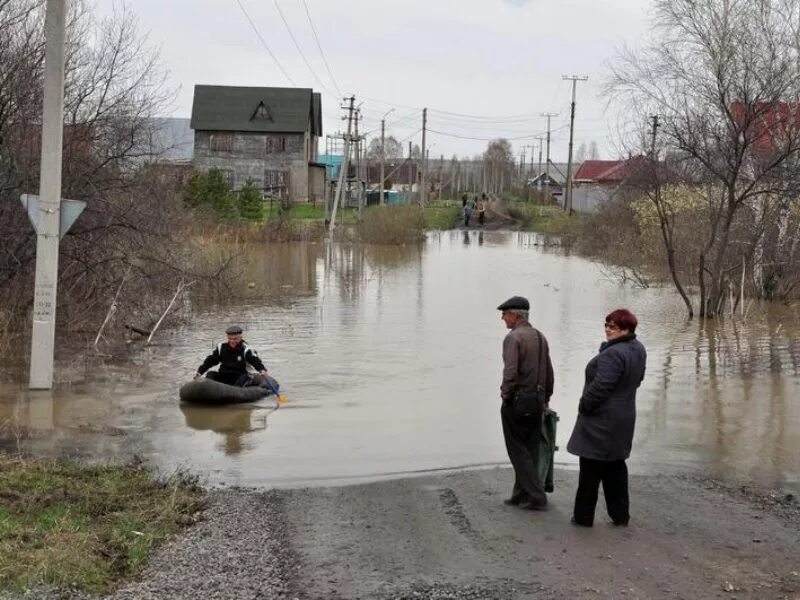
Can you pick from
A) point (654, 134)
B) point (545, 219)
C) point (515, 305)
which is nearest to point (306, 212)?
point (545, 219)

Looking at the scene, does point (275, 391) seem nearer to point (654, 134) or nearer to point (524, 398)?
point (524, 398)

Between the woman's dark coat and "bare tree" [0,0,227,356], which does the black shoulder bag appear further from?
"bare tree" [0,0,227,356]

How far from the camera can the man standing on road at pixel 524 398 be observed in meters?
7.26

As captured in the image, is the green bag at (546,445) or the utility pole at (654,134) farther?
the utility pole at (654,134)

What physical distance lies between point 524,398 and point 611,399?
72 centimetres

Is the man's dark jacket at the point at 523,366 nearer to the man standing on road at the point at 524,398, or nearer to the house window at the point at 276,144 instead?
the man standing on road at the point at 524,398

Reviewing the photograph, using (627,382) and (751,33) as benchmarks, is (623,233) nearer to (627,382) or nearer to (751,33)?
(751,33)

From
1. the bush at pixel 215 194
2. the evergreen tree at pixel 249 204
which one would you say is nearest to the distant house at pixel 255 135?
the evergreen tree at pixel 249 204

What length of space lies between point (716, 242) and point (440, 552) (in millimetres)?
21390

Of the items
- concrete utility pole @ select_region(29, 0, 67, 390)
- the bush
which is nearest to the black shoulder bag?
concrete utility pole @ select_region(29, 0, 67, 390)

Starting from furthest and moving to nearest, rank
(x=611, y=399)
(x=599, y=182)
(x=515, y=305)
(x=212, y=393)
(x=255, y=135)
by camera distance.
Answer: (x=255, y=135)
(x=599, y=182)
(x=212, y=393)
(x=515, y=305)
(x=611, y=399)

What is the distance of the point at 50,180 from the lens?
482 inches

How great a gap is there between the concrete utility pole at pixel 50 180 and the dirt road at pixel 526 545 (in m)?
5.95

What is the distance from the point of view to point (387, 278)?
35.2 meters
